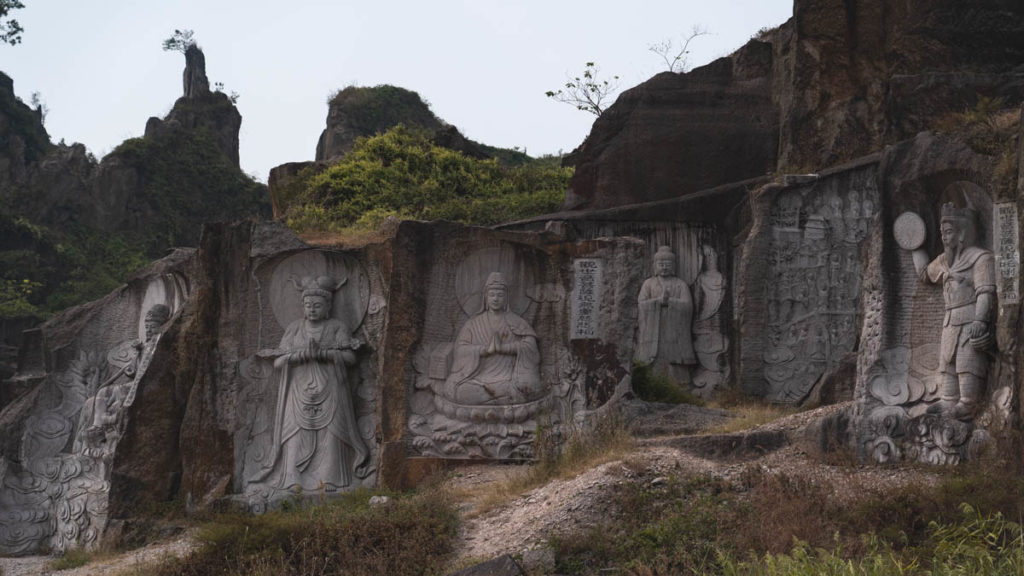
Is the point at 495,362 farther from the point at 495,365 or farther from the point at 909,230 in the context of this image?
the point at 909,230

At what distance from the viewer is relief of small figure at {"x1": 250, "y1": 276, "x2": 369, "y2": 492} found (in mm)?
17125

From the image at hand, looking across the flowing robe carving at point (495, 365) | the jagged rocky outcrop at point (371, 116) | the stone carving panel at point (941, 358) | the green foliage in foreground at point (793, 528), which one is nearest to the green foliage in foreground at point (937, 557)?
the green foliage in foreground at point (793, 528)

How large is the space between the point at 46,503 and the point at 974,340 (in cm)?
1167

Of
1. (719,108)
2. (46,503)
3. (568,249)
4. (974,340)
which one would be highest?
(719,108)

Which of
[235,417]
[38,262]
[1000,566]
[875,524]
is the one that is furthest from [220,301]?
[38,262]

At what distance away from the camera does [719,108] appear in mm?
24281

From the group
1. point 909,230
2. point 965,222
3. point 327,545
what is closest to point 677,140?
point 909,230

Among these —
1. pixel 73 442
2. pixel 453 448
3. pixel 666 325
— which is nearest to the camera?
pixel 453 448

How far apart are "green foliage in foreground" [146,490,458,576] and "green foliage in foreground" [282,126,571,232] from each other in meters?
12.9

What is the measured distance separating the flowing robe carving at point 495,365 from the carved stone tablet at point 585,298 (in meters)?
0.56

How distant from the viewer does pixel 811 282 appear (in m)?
20.7

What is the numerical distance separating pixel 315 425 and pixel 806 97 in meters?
9.98

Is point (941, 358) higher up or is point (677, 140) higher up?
point (677, 140)

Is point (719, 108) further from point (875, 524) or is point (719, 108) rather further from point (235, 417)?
point (875, 524)
